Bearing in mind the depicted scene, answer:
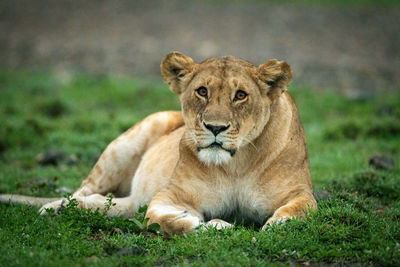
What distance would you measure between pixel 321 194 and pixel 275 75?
1.41 m

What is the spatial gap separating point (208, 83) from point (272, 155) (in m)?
0.78

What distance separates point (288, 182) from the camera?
4.54 meters

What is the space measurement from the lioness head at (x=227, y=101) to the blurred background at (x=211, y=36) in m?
6.87

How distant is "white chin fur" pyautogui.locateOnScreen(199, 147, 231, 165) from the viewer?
4.22 m

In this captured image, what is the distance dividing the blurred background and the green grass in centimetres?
109

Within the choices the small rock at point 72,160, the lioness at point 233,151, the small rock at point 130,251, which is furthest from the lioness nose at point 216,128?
the small rock at point 72,160

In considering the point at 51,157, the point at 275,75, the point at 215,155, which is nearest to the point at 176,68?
the point at 275,75

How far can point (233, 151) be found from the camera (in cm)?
427

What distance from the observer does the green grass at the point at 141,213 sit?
3.85m

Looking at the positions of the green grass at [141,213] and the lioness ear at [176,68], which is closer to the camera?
the green grass at [141,213]

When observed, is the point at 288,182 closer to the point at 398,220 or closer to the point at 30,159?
the point at 398,220

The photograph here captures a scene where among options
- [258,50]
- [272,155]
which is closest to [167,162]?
[272,155]

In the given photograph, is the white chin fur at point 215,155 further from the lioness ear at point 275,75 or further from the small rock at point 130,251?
the small rock at point 130,251

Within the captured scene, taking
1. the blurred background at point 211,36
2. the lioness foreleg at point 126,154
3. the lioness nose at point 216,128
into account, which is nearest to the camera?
the lioness nose at point 216,128
